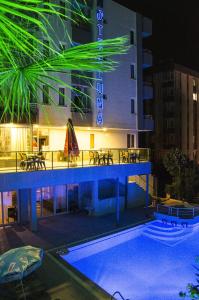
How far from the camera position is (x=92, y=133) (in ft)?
73.3

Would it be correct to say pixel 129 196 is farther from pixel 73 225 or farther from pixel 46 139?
pixel 46 139

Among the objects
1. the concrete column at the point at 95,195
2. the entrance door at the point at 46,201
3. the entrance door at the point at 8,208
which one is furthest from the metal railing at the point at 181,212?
the entrance door at the point at 8,208

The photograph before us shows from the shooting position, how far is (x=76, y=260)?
12.5 metres

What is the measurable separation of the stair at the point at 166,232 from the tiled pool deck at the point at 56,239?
77 cm

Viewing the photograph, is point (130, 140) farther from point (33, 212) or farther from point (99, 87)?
point (33, 212)

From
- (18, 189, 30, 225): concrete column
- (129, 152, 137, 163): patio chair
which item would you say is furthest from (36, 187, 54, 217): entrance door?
(129, 152, 137, 163): patio chair

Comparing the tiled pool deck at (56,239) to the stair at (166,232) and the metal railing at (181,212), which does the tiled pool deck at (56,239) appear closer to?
the stair at (166,232)

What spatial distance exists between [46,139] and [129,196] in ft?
25.2

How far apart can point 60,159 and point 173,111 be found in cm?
2163

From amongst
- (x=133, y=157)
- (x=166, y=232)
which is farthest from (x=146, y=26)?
(x=166, y=232)

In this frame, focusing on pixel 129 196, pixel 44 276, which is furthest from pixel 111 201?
pixel 44 276

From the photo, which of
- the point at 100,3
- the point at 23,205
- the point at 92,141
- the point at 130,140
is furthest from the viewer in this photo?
the point at 130,140

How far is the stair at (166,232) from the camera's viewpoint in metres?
15.8

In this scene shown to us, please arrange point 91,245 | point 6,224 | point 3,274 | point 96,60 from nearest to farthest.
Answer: point 96,60 → point 3,274 → point 91,245 → point 6,224
